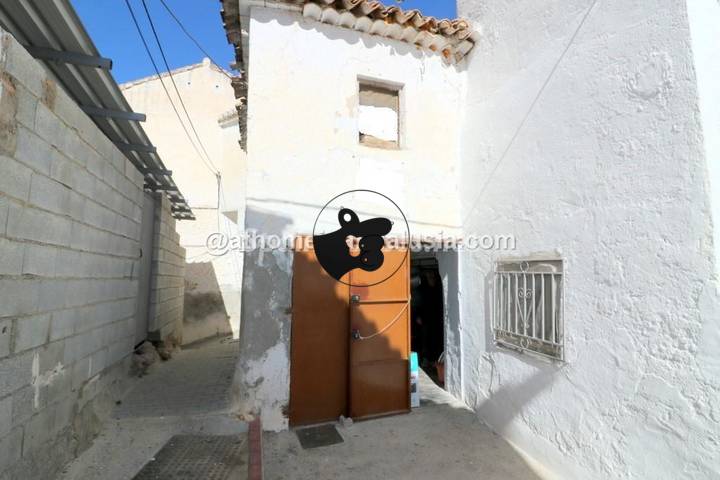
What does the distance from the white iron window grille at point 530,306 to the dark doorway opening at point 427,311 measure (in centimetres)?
265

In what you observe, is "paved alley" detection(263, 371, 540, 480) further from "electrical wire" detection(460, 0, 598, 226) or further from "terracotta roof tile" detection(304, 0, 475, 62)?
"terracotta roof tile" detection(304, 0, 475, 62)

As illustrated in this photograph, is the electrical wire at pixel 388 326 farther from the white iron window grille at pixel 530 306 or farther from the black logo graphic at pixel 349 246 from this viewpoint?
the white iron window grille at pixel 530 306

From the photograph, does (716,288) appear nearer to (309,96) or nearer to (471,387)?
(471,387)

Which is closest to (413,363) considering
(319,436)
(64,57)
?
(319,436)

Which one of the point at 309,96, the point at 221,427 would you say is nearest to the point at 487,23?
the point at 309,96

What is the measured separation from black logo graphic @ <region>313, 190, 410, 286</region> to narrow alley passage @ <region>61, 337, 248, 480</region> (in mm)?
2034

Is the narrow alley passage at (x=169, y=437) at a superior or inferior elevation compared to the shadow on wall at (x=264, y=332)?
inferior

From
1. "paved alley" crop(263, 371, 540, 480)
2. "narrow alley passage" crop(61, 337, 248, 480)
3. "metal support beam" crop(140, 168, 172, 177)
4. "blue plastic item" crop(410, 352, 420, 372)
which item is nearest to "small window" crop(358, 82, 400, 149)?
"blue plastic item" crop(410, 352, 420, 372)

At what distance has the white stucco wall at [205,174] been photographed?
38.5 ft

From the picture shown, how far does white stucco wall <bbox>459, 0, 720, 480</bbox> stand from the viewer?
2.46 meters

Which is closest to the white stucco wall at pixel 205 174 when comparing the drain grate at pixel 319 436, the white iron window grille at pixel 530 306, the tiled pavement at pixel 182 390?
the tiled pavement at pixel 182 390

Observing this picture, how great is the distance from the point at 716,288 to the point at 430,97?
3866 millimetres

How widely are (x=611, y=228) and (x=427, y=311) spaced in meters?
4.81

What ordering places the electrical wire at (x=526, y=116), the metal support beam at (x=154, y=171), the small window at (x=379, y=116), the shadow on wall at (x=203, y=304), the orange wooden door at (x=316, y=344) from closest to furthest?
the electrical wire at (x=526, y=116) → the orange wooden door at (x=316, y=344) → the small window at (x=379, y=116) → the metal support beam at (x=154, y=171) → the shadow on wall at (x=203, y=304)
